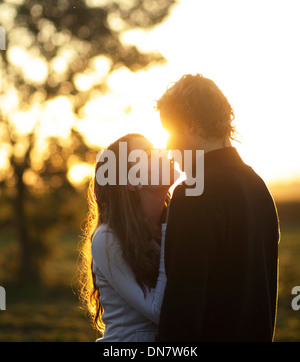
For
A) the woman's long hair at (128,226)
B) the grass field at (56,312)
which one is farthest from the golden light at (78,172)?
the woman's long hair at (128,226)

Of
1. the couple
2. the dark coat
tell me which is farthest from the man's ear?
the dark coat

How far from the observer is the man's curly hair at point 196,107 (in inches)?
89.2

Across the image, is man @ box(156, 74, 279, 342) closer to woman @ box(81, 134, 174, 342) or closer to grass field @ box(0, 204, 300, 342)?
woman @ box(81, 134, 174, 342)

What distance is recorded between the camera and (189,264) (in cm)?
204

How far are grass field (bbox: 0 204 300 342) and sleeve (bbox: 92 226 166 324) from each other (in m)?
3.36

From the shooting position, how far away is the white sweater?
251 centimetres

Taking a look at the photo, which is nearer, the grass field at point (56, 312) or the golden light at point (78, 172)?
the grass field at point (56, 312)

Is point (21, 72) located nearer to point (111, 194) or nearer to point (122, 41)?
point (122, 41)

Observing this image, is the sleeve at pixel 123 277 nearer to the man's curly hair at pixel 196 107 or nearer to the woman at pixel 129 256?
the woman at pixel 129 256

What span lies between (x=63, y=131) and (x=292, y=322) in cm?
971

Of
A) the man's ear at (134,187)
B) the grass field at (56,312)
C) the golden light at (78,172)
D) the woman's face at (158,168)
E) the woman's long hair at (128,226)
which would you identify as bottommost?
the grass field at (56,312)

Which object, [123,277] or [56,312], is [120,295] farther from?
[56,312]

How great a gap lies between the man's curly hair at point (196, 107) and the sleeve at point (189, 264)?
0.38m
